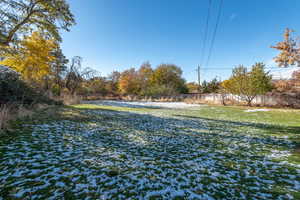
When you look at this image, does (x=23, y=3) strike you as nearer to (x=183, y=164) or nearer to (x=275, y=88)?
(x=183, y=164)

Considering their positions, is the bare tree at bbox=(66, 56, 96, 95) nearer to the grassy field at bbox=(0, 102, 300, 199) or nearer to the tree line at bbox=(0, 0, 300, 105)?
the tree line at bbox=(0, 0, 300, 105)

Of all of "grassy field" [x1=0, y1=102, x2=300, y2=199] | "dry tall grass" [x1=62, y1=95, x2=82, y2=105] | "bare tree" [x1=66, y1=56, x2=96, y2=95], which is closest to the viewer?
"grassy field" [x1=0, y1=102, x2=300, y2=199]

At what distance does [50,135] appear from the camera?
3.95 metres

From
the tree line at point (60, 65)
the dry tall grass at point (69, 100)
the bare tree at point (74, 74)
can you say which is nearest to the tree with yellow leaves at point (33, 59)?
the tree line at point (60, 65)

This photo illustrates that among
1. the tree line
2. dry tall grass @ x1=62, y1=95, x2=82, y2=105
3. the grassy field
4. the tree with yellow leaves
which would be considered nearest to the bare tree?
the tree line

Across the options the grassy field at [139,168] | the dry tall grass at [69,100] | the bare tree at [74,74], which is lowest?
the grassy field at [139,168]

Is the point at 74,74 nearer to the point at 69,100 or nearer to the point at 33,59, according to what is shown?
the point at 33,59

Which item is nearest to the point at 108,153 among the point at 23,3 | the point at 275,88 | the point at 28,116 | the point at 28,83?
the point at 28,116

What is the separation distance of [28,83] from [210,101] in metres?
24.7

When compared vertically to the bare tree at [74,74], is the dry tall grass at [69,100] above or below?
below

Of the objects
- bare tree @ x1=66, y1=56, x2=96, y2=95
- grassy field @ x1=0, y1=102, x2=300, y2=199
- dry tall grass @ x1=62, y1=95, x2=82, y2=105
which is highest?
bare tree @ x1=66, y1=56, x2=96, y2=95

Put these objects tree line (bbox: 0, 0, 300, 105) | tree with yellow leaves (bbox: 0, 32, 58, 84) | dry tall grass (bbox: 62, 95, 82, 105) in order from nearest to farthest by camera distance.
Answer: tree line (bbox: 0, 0, 300, 105) → tree with yellow leaves (bbox: 0, 32, 58, 84) → dry tall grass (bbox: 62, 95, 82, 105)

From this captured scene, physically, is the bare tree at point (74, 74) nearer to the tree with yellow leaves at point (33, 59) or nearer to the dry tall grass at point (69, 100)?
the tree with yellow leaves at point (33, 59)

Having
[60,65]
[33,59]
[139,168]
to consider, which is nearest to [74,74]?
[60,65]
